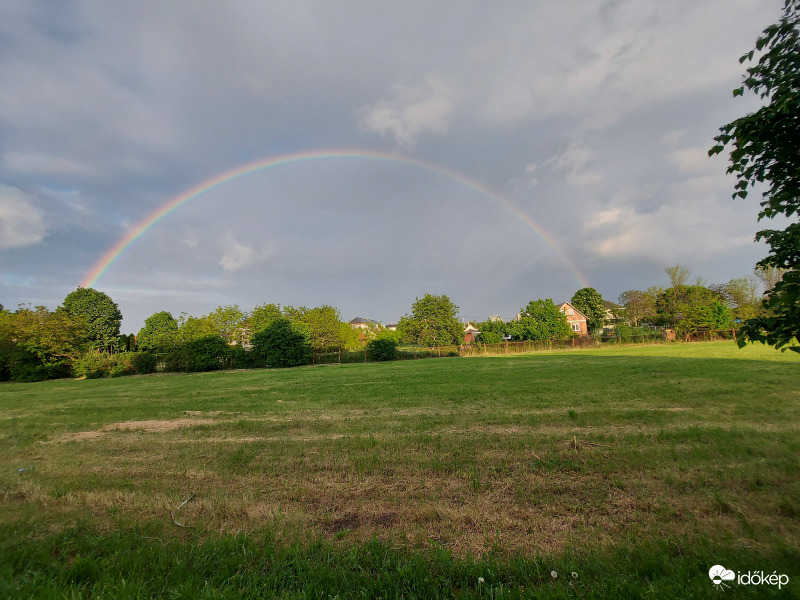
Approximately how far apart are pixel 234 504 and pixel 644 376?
15232mm

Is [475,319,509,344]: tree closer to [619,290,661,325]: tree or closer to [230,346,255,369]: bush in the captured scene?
[619,290,661,325]: tree

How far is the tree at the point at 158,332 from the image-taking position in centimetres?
3975

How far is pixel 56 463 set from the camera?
5.89 metres

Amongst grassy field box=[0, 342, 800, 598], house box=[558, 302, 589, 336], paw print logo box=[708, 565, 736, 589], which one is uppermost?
house box=[558, 302, 589, 336]

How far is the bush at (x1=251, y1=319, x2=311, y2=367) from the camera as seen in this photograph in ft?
132

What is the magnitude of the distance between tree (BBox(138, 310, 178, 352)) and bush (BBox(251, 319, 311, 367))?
876 cm

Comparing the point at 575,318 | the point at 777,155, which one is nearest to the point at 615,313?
the point at 575,318

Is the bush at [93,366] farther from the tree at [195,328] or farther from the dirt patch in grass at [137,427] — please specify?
the dirt patch in grass at [137,427]

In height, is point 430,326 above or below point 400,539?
above

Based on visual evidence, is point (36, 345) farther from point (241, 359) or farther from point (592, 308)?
point (592, 308)

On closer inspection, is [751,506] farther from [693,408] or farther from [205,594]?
[693,408]

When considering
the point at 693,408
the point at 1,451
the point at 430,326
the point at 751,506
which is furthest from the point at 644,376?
the point at 430,326

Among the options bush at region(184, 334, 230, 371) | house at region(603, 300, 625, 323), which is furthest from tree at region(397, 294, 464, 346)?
house at region(603, 300, 625, 323)

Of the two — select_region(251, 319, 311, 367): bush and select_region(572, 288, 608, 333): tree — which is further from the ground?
select_region(572, 288, 608, 333): tree
